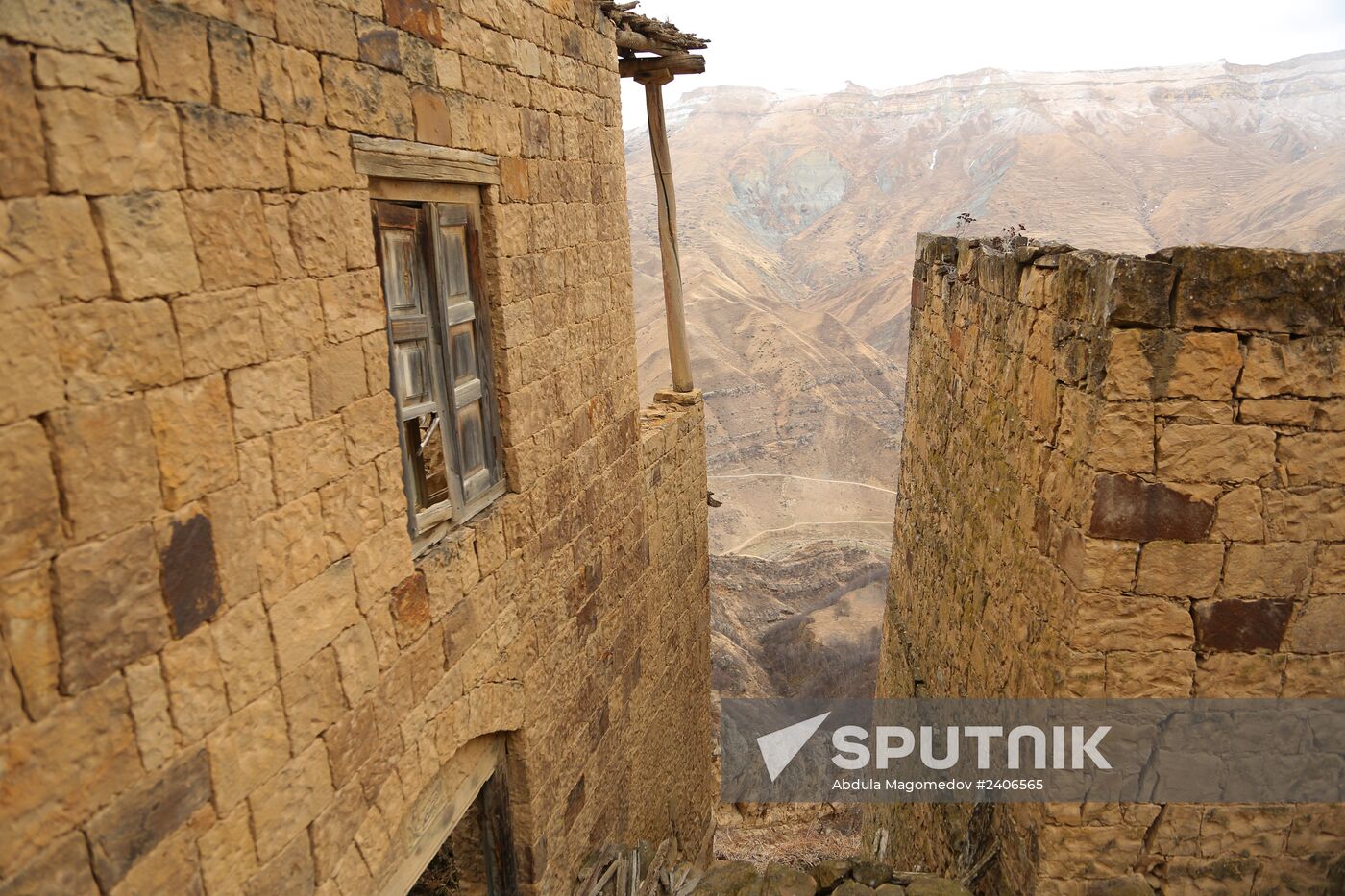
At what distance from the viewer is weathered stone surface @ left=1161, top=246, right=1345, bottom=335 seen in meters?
2.77

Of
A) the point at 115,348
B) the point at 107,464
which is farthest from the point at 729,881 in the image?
the point at 115,348

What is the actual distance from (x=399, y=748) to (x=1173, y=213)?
46.2 meters

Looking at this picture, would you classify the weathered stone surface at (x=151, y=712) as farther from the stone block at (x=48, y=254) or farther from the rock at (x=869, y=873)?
the rock at (x=869, y=873)

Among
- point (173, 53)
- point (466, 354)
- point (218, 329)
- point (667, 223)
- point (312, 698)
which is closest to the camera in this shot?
point (173, 53)

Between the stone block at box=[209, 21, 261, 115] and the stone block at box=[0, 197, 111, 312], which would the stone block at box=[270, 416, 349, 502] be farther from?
the stone block at box=[209, 21, 261, 115]

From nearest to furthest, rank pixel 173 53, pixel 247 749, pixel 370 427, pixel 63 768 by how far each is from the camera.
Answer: pixel 63 768 → pixel 173 53 → pixel 247 749 → pixel 370 427

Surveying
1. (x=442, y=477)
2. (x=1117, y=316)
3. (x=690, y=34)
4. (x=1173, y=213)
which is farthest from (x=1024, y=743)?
(x=1173, y=213)

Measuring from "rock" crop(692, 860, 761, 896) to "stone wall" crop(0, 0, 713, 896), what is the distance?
837mm

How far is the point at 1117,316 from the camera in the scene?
281 cm

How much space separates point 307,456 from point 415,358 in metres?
0.83

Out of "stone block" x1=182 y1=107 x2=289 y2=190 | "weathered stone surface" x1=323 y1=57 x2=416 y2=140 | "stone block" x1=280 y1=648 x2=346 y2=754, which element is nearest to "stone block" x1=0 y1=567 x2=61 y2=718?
"stone block" x1=280 y1=648 x2=346 y2=754

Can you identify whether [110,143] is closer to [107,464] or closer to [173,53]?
[173,53]

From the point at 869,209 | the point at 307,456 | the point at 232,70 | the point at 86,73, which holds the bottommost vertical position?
the point at 307,456

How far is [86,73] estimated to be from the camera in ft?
5.84
